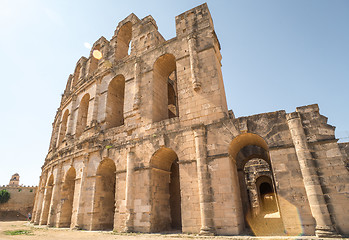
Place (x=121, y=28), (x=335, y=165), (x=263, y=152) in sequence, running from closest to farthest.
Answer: (x=335, y=165)
(x=263, y=152)
(x=121, y=28)

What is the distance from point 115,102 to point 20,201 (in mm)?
34758

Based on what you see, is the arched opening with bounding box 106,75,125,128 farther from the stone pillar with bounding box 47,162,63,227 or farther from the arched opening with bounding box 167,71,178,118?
the stone pillar with bounding box 47,162,63,227

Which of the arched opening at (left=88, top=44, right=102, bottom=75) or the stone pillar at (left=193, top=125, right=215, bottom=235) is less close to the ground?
the arched opening at (left=88, top=44, right=102, bottom=75)

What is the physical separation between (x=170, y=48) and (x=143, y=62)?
6.96 ft

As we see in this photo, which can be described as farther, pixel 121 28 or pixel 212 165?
pixel 121 28

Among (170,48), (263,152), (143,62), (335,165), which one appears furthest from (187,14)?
(335,165)

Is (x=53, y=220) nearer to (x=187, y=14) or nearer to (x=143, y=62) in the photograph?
(x=143, y=62)

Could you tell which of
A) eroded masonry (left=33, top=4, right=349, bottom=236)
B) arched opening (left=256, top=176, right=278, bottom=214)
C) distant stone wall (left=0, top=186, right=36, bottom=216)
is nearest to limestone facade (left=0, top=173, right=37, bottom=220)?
distant stone wall (left=0, top=186, right=36, bottom=216)

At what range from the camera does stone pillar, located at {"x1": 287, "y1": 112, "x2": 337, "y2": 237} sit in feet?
22.2

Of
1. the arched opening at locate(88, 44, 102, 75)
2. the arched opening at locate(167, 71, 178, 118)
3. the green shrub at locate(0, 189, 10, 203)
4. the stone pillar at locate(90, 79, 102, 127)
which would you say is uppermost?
the arched opening at locate(88, 44, 102, 75)

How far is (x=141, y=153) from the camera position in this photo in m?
11.1

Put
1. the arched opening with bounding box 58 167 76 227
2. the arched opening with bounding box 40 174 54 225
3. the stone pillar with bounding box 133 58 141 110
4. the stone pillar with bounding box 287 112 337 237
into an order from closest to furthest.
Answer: the stone pillar with bounding box 287 112 337 237 → the stone pillar with bounding box 133 58 141 110 → the arched opening with bounding box 58 167 76 227 → the arched opening with bounding box 40 174 54 225

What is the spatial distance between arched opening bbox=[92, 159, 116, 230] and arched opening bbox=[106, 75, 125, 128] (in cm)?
309

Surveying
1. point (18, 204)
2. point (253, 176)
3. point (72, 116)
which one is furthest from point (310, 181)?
point (18, 204)
